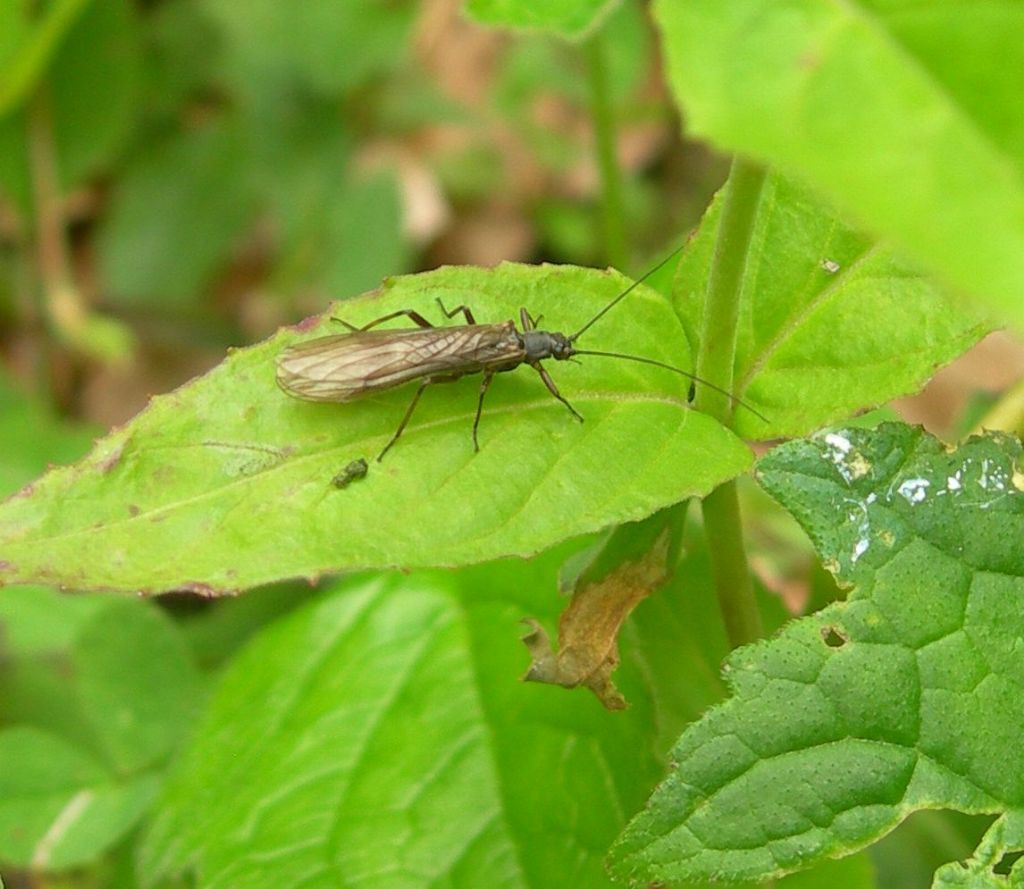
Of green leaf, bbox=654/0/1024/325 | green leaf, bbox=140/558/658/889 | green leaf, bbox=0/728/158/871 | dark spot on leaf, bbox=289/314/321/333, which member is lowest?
green leaf, bbox=0/728/158/871

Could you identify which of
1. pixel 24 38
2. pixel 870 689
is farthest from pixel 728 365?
pixel 24 38

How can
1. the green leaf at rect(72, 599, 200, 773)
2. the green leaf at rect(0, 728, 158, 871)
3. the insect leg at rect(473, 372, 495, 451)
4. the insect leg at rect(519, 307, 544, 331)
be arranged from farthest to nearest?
1. the green leaf at rect(72, 599, 200, 773)
2. the green leaf at rect(0, 728, 158, 871)
3. the insect leg at rect(519, 307, 544, 331)
4. the insect leg at rect(473, 372, 495, 451)

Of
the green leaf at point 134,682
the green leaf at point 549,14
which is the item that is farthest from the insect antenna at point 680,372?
the green leaf at point 134,682

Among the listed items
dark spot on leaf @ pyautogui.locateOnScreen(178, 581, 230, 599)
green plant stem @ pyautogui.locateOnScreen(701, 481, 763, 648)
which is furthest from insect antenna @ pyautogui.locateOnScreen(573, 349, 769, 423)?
dark spot on leaf @ pyautogui.locateOnScreen(178, 581, 230, 599)

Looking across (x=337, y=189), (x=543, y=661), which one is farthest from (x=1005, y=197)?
(x=337, y=189)

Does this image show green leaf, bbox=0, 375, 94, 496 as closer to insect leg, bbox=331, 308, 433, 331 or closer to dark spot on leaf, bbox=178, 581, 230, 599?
insect leg, bbox=331, 308, 433, 331

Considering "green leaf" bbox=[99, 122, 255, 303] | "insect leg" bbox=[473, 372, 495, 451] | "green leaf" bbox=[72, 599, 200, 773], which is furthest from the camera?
"green leaf" bbox=[99, 122, 255, 303]

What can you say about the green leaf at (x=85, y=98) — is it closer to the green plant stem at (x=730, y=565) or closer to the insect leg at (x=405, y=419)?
the insect leg at (x=405, y=419)
